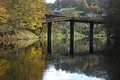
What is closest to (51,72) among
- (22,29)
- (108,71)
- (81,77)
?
(81,77)

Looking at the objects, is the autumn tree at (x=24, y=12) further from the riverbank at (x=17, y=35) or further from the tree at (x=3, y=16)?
the tree at (x=3, y=16)

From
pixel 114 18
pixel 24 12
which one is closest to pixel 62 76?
pixel 114 18

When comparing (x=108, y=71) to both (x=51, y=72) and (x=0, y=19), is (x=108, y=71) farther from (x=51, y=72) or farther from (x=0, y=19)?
(x=0, y=19)

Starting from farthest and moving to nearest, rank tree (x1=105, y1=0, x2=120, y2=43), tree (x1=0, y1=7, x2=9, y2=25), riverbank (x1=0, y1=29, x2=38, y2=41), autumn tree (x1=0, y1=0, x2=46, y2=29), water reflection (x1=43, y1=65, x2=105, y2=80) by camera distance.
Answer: autumn tree (x1=0, y1=0, x2=46, y2=29), riverbank (x1=0, y1=29, x2=38, y2=41), tree (x1=0, y1=7, x2=9, y2=25), tree (x1=105, y1=0, x2=120, y2=43), water reflection (x1=43, y1=65, x2=105, y2=80)

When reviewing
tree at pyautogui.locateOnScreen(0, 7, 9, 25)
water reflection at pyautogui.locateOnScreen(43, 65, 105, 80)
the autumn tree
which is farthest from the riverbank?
water reflection at pyautogui.locateOnScreen(43, 65, 105, 80)

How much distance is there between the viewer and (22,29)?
264 feet

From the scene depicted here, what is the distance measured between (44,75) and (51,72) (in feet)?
5.46

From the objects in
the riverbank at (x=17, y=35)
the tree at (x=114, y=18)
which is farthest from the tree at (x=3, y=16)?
the tree at (x=114, y=18)

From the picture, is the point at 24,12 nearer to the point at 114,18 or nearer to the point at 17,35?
the point at 17,35

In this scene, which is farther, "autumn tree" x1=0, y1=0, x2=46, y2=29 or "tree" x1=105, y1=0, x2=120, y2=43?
"autumn tree" x1=0, y1=0, x2=46, y2=29

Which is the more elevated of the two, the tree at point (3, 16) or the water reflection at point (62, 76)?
the tree at point (3, 16)

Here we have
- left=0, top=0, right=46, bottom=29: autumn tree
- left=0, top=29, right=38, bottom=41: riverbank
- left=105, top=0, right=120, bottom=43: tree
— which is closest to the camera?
left=105, top=0, right=120, bottom=43: tree

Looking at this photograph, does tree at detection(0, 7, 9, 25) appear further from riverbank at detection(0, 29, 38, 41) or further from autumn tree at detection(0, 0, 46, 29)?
riverbank at detection(0, 29, 38, 41)

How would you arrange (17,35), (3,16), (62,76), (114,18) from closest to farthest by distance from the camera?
(62,76)
(114,18)
(3,16)
(17,35)
